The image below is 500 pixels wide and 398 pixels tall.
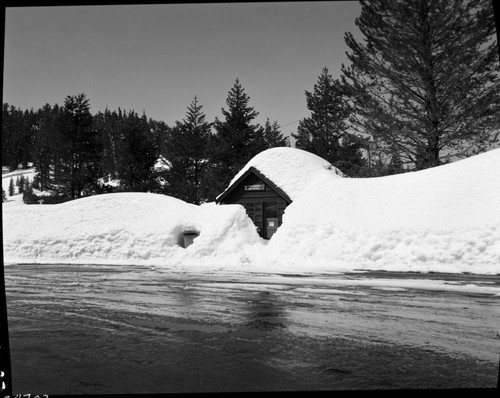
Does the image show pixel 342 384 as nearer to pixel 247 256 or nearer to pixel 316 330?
pixel 316 330

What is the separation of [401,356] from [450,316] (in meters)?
2.27

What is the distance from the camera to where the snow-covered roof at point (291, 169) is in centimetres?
2547

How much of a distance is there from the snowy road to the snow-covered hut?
55.5ft

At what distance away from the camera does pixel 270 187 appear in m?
25.6

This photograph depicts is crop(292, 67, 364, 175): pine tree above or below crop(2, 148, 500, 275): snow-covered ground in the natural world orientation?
above

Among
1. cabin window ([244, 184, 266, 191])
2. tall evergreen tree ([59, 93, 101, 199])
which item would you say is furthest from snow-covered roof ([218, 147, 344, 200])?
tall evergreen tree ([59, 93, 101, 199])

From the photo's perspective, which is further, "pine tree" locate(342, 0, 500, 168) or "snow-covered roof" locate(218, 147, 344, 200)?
"snow-covered roof" locate(218, 147, 344, 200)

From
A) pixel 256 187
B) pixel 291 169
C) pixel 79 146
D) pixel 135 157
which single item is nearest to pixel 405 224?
pixel 79 146

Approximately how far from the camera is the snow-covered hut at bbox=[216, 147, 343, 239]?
998 inches

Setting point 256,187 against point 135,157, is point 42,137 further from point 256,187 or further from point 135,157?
point 256,187

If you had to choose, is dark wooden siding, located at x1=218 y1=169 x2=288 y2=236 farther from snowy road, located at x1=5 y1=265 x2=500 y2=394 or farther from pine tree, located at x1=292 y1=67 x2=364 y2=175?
snowy road, located at x1=5 y1=265 x2=500 y2=394

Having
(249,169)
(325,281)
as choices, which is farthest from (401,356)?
(249,169)

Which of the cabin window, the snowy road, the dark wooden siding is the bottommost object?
the snowy road

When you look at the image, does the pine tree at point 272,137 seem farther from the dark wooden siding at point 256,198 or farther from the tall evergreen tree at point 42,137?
the tall evergreen tree at point 42,137
